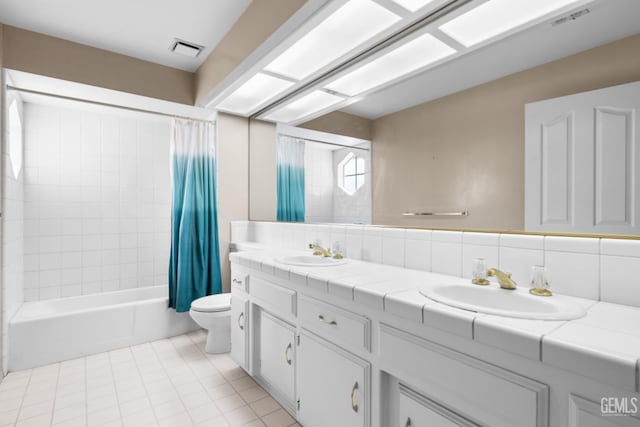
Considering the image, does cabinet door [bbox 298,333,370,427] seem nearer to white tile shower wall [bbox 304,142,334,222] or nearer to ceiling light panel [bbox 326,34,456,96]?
white tile shower wall [bbox 304,142,334,222]

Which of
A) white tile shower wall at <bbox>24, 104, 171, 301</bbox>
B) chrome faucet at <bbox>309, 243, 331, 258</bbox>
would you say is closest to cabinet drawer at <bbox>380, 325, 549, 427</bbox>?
chrome faucet at <bbox>309, 243, 331, 258</bbox>

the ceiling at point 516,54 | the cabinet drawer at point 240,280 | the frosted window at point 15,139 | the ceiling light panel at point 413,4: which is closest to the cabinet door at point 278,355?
the cabinet drawer at point 240,280

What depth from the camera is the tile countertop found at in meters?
0.64

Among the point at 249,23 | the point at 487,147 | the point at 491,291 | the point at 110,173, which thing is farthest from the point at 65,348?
the point at 487,147

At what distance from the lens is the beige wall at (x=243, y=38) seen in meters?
1.87

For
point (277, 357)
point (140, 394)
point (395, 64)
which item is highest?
point (395, 64)

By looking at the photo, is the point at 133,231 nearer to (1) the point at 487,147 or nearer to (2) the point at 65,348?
(2) the point at 65,348

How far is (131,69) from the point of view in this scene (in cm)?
279

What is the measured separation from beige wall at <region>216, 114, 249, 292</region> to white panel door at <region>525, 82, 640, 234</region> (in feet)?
8.54

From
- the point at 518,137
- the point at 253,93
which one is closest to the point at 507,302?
the point at 518,137

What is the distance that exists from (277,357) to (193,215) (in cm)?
180

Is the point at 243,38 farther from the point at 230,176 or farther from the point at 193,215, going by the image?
the point at 193,215

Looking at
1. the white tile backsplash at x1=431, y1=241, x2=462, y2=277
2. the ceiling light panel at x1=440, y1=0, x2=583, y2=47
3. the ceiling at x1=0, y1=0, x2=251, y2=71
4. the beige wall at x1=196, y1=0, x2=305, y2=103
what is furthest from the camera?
the ceiling at x1=0, y1=0, x2=251, y2=71

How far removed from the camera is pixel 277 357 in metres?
1.77
